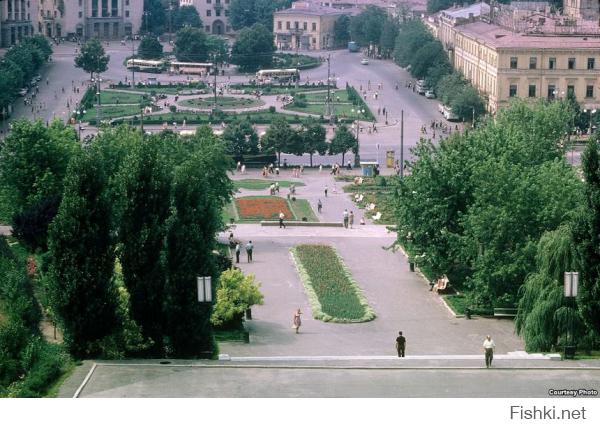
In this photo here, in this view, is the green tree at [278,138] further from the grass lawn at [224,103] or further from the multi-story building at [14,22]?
the multi-story building at [14,22]

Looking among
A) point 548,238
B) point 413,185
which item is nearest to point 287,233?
point 413,185

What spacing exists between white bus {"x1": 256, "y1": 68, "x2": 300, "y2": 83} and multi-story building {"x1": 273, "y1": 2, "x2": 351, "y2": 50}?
29.5 metres

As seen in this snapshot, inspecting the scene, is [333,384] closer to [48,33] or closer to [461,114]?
[461,114]

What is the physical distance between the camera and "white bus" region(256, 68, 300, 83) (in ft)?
426

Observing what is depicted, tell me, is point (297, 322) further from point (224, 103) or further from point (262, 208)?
point (224, 103)

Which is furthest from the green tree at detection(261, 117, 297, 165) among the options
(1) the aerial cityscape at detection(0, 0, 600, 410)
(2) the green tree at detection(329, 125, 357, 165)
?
(2) the green tree at detection(329, 125, 357, 165)

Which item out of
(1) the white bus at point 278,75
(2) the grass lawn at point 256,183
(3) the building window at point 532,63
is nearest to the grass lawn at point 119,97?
(1) the white bus at point 278,75

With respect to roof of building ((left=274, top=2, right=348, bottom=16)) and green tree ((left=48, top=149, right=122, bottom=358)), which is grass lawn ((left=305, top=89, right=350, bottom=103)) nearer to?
roof of building ((left=274, top=2, right=348, bottom=16))

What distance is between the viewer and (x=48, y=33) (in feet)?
540

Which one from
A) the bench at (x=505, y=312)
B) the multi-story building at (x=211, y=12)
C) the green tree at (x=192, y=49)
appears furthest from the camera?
the multi-story building at (x=211, y=12)

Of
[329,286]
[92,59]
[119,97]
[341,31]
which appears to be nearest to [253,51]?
[92,59]

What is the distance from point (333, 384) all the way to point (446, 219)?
19829 mm

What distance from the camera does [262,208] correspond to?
232ft

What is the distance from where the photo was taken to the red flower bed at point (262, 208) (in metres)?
69.1
